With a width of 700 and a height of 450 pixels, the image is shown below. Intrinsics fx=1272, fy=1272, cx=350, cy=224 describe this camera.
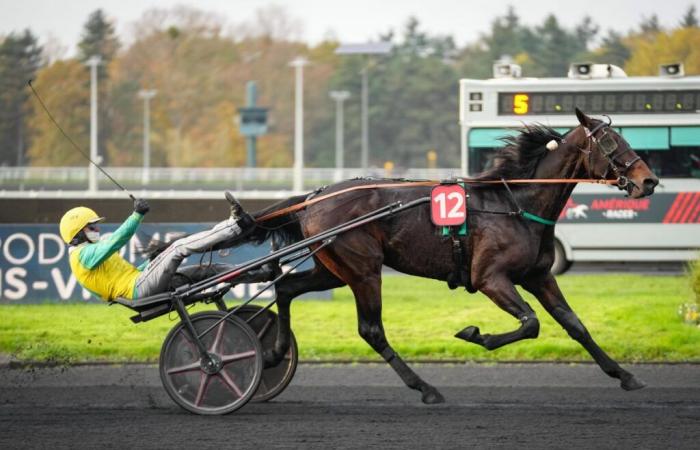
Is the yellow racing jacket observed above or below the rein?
below

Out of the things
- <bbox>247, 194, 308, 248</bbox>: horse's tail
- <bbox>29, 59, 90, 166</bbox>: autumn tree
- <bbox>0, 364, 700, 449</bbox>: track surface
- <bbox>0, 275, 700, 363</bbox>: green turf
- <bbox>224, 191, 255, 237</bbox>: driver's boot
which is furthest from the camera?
<bbox>29, 59, 90, 166</bbox>: autumn tree

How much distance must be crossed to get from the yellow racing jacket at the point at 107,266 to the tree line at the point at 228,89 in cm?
4138

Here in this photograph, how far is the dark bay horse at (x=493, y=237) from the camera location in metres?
8.05

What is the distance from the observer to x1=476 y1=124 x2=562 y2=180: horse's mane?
845cm

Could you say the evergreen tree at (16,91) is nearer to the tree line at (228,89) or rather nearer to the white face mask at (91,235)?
the tree line at (228,89)

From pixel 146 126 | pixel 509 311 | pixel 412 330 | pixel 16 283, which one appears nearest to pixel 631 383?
pixel 509 311

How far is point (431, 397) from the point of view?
8.10 meters

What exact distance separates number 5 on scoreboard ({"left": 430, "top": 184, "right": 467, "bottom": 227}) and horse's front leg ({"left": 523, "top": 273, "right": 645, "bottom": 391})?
706mm

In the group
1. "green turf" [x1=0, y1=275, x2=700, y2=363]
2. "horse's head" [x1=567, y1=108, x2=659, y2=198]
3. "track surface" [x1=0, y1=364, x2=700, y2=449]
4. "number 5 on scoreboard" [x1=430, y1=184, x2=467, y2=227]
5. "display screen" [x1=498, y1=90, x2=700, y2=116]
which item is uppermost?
"display screen" [x1=498, y1=90, x2=700, y2=116]

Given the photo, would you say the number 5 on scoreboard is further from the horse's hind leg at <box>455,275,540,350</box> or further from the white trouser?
the white trouser

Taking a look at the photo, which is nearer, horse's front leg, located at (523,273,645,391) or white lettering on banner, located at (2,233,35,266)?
horse's front leg, located at (523,273,645,391)

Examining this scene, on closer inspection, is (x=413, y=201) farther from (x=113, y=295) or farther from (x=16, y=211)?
(x=16, y=211)

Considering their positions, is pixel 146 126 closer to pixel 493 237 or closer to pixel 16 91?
pixel 16 91

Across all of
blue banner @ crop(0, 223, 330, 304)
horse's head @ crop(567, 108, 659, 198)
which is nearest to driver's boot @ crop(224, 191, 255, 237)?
horse's head @ crop(567, 108, 659, 198)
